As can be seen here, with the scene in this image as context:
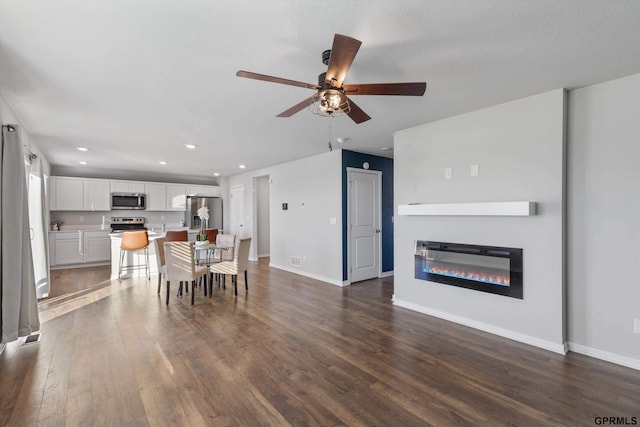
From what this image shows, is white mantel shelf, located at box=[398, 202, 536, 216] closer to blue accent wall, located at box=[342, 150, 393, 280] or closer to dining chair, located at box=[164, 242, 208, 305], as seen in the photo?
blue accent wall, located at box=[342, 150, 393, 280]

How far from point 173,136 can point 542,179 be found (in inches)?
182

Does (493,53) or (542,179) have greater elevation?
(493,53)

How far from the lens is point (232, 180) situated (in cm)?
884

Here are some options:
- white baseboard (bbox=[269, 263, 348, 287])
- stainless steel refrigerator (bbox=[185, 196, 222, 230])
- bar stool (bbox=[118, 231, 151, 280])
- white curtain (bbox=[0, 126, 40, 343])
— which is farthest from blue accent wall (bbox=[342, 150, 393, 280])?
stainless steel refrigerator (bbox=[185, 196, 222, 230])

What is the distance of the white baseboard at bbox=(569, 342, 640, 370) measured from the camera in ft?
8.22

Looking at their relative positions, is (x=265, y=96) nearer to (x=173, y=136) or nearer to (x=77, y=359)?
(x=173, y=136)

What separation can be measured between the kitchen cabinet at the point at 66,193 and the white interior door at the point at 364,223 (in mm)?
6559

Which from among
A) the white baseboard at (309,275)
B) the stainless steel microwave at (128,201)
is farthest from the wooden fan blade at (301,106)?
the stainless steel microwave at (128,201)

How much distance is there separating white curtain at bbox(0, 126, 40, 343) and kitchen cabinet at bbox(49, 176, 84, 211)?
5.07 meters

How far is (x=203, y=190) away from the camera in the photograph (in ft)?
28.6

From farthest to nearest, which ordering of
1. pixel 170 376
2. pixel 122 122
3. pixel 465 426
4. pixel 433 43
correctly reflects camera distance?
pixel 122 122 → pixel 170 376 → pixel 433 43 → pixel 465 426

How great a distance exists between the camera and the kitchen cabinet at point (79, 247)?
665 cm

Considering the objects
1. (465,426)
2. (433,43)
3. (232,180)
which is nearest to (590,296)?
(465,426)

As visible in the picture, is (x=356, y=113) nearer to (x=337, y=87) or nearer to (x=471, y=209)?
(x=337, y=87)
